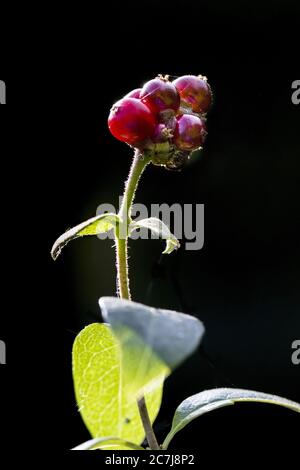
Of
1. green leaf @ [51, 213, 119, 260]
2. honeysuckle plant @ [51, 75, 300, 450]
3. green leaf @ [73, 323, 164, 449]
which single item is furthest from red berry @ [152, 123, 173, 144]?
green leaf @ [73, 323, 164, 449]

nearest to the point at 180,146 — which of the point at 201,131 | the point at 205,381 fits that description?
the point at 201,131

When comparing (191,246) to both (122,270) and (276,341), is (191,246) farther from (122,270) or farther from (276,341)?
(122,270)

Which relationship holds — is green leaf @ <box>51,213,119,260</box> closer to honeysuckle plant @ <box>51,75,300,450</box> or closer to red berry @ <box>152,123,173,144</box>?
honeysuckle plant @ <box>51,75,300,450</box>

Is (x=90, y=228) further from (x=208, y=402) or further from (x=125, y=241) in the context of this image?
(x=208, y=402)

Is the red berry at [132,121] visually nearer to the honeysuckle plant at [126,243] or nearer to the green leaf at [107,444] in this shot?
the honeysuckle plant at [126,243]

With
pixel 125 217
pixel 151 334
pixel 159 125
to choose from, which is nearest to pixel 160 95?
pixel 159 125

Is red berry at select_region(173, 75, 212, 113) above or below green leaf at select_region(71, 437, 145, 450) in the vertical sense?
above

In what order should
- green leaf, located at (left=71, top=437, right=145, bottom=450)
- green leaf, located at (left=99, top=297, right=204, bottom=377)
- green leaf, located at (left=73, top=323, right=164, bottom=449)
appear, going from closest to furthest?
green leaf, located at (left=99, top=297, right=204, bottom=377)
green leaf, located at (left=71, top=437, right=145, bottom=450)
green leaf, located at (left=73, top=323, right=164, bottom=449)
